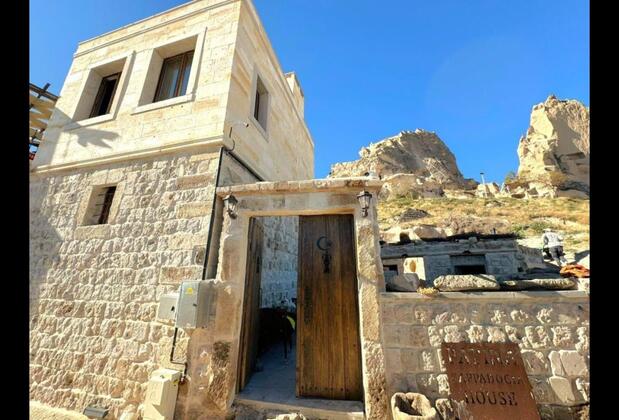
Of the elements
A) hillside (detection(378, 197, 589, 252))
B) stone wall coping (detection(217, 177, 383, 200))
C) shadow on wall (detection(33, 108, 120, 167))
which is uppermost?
hillside (detection(378, 197, 589, 252))

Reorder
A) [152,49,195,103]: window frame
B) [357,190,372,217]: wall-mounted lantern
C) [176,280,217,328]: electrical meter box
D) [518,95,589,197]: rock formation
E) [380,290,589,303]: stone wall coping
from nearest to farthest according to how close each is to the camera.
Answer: [380,290,589,303]: stone wall coping < [176,280,217,328]: electrical meter box < [357,190,372,217]: wall-mounted lantern < [152,49,195,103]: window frame < [518,95,589,197]: rock formation

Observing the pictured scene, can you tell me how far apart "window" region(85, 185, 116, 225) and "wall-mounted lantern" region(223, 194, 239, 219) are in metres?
2.64

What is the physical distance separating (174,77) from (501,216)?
26918mm

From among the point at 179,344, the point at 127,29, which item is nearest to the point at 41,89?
the point at 127,29

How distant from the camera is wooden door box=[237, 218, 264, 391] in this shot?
4.02 metres

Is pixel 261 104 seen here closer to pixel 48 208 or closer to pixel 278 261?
pixel 278 261

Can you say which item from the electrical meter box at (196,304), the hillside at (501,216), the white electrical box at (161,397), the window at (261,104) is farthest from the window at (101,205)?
the hillside at (501,216)

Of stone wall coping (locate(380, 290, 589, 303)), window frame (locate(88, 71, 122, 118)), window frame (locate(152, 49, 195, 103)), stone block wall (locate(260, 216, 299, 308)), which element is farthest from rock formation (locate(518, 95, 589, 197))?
window frame (locate(88, 71, 122, 118))

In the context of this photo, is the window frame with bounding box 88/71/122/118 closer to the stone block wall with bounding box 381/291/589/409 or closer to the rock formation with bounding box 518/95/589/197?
the stone block wall with bounding box 381/291/589/409

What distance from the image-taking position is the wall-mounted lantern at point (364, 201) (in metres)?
3.78

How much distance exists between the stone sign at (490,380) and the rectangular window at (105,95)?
27.7 ft

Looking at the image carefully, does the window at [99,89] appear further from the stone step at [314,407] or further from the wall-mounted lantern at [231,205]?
the stone step at [314,407]

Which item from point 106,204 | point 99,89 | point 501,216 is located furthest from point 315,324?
point 501,216

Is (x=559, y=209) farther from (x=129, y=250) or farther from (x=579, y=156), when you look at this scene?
(x=129, y=250)
